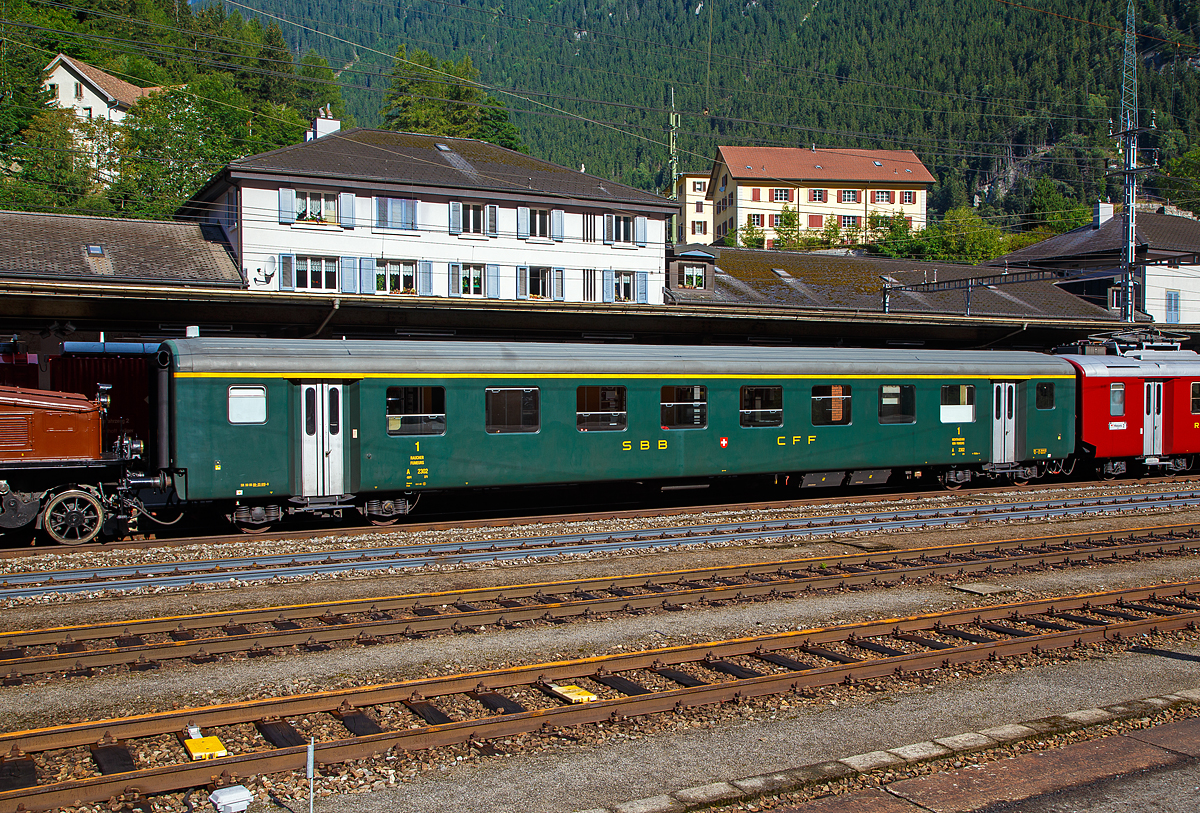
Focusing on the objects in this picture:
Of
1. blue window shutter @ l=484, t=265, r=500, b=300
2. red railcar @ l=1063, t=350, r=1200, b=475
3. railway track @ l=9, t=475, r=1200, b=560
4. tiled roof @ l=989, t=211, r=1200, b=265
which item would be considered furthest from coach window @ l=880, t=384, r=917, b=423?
tiled roof @ l=989, t=211, r=1200, b=265

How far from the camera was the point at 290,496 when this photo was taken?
49.4 ft

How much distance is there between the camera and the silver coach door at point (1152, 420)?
23.1m

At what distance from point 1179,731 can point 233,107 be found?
239 ft

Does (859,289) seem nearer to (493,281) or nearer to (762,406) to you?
(493,281)

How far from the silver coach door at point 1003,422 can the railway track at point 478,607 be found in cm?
743

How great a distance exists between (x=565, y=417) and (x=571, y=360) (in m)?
1.07

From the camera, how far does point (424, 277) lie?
39250mm

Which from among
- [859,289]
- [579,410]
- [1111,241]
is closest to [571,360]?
[579,410]

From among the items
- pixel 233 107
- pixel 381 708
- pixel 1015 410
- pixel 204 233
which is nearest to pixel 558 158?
pixel 233 107

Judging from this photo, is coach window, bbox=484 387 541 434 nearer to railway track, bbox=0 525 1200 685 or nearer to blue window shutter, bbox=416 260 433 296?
railway track, bbox=0 525 1200 685

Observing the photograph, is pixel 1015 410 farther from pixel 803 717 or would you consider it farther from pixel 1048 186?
pixel 1048 186

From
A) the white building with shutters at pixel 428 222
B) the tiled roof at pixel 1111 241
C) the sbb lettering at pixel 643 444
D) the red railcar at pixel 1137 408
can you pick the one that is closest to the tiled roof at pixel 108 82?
the white building with shutters at pixel 428 222

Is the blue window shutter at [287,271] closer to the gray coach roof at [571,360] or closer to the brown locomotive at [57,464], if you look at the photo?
the gray coach roof at [571,360]

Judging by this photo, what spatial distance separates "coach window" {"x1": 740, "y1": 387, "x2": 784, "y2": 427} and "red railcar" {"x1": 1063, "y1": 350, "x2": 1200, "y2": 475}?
28.9ft
